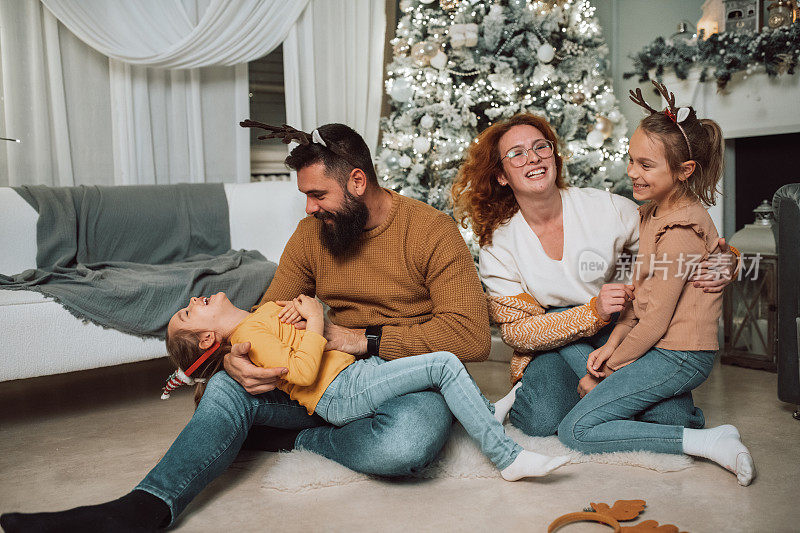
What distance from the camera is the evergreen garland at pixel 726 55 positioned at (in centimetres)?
323

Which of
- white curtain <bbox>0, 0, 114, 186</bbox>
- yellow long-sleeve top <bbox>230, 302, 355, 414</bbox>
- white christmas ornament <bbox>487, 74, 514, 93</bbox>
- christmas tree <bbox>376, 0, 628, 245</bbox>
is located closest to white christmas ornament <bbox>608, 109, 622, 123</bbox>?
christmas tree <bbox>376, 0, 628, 245</bbox>

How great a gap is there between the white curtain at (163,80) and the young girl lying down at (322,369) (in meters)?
2.31

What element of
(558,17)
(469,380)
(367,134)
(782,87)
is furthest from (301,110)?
(469,380)

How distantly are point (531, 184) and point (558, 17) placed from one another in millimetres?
1855

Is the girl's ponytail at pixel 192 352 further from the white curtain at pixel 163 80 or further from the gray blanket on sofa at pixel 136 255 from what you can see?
the white curtain at pixel 163 80

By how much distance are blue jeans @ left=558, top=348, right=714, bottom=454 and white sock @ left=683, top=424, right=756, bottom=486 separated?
0.10ft

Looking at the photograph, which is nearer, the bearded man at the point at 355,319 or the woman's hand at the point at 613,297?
the bearded man at the point at 355,319

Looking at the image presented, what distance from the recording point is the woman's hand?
1.96 meters

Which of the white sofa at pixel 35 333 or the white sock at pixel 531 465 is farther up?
the white sofa at pixel 35 333

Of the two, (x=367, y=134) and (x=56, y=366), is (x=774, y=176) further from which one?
(x=56, y=366)

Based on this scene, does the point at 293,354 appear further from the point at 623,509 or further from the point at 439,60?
the point at 439,60

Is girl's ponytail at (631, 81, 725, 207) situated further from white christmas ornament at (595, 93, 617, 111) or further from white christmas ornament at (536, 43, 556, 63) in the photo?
white christmas ornament at (595, 93, 617, 111)

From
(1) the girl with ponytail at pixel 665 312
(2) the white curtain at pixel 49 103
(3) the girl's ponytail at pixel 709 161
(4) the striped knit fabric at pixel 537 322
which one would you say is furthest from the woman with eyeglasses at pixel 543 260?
(2) the white curtain at pixel 49 103

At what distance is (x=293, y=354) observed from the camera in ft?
5.82
